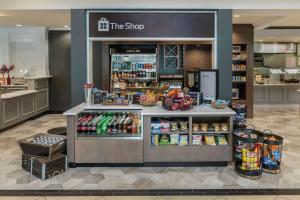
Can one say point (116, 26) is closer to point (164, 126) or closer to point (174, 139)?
point (164, 126)

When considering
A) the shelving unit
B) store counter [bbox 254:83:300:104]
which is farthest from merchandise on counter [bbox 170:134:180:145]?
store counter [bbox 254:83:300:104]

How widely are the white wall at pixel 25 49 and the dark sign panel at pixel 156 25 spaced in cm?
510

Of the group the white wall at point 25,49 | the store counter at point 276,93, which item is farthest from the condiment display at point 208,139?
the store counter at point 276,93

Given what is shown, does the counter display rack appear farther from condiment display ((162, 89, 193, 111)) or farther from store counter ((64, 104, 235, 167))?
condiment display ((162, 89, 193, 111))

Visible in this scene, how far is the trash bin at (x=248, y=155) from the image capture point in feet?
13.1

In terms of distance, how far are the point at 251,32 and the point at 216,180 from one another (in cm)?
616

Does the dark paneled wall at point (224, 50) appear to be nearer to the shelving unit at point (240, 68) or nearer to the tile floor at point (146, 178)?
the tile floor at point (146, 178)

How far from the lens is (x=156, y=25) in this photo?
5.33 meters

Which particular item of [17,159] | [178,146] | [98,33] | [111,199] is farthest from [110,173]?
[98,33]

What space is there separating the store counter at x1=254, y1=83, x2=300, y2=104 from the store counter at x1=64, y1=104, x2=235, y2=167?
7261 millimetres

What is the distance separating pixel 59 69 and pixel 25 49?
1.29 m

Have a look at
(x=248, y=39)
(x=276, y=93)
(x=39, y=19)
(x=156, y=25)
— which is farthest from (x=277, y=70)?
(x=39, y=19)

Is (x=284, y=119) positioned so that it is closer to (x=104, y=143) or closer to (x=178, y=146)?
(x=178, y=146)

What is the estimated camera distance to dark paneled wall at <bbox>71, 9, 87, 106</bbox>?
5.34 metres
